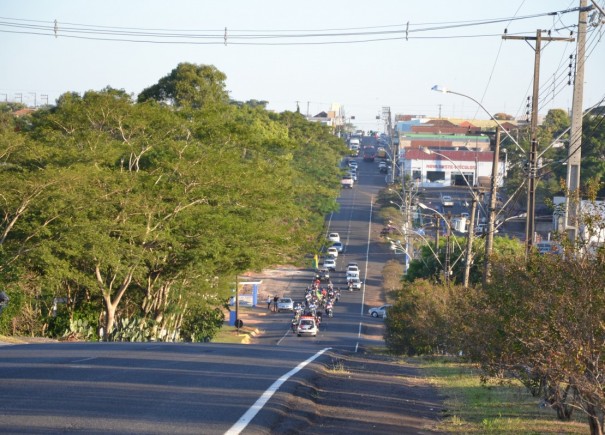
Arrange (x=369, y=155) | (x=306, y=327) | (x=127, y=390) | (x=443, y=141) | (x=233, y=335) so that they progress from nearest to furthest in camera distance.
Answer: (x=127, y=390) → (x=306, y=327) → (x=233, y=335) → (x=443, y=141) → (x=369, y=155)

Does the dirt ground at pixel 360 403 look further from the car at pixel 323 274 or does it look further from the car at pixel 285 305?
the car at pixel 323 274

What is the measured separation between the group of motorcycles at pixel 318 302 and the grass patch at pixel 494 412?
134 feet

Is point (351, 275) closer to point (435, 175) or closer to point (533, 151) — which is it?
point (435, 175)

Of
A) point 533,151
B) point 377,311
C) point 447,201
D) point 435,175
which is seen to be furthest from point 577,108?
point 435,175

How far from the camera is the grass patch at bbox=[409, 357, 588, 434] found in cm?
1190

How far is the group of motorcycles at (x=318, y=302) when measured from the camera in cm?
6284

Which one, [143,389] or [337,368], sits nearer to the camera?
[143,389]

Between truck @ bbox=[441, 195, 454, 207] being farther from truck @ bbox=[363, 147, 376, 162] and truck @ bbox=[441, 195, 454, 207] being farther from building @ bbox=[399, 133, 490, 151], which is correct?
truck @ bbox=[363, 147, 376, 162]

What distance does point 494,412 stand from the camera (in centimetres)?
1357

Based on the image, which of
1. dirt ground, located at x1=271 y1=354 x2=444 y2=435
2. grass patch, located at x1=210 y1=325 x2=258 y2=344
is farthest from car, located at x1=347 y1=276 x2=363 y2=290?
dirt ground, located at x1=271 y1=354 x2=444 y2=435

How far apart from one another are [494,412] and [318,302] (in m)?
55.7

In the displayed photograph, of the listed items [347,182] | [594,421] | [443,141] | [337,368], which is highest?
[443,141]

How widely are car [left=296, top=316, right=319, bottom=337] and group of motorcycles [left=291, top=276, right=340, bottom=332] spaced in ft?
9.17

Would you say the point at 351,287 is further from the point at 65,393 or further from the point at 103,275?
the point at 65,393
